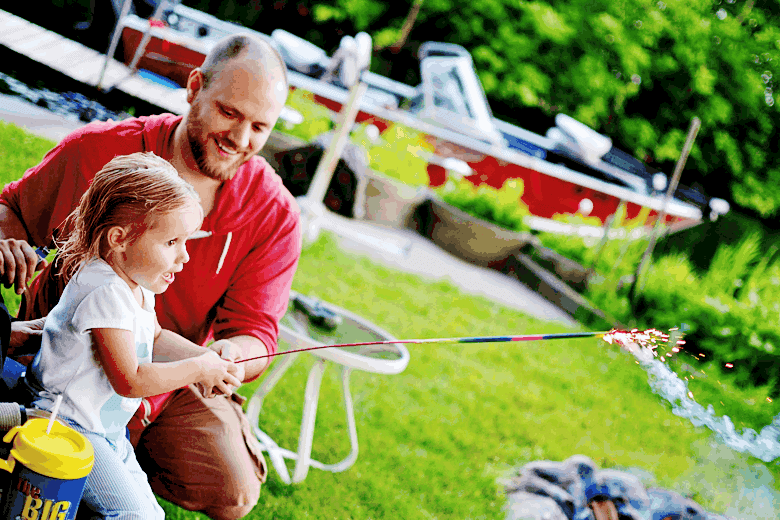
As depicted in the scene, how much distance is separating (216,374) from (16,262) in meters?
0.35

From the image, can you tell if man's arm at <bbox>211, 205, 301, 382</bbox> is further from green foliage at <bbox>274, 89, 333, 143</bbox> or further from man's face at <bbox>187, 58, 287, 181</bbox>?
green foliage at <bbox>274, 89, 333, 143</bbox>

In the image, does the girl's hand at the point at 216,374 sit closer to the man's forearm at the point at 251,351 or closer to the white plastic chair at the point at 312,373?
the man's forearm at the point at 251,351

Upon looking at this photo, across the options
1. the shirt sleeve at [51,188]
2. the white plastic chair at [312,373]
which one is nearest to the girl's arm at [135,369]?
the shirt sleeve at [51,188]

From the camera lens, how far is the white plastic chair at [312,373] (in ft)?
6.43

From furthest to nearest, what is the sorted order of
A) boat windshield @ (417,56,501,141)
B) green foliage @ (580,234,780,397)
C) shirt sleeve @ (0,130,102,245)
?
boat windshield @ (417,56,501,141), green foliage @ (580,234,780,397), shirt sleeve @ (0,130,102,245)

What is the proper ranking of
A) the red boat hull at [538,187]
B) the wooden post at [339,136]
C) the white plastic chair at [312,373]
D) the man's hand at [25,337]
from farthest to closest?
the red boat hull at [538,187] → the wooden post at [339,136] → the white plastic chair at [312,373] → the man's hand at [25,337]

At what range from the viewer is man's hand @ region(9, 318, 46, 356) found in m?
1.02

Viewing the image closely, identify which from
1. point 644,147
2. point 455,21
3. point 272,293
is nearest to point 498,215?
point 644,147

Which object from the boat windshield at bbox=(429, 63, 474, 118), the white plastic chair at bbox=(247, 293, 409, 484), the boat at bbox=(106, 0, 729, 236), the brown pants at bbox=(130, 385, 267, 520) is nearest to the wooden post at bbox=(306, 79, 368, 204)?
the white plastic chair at bbox=(247, 293, 409, 484)

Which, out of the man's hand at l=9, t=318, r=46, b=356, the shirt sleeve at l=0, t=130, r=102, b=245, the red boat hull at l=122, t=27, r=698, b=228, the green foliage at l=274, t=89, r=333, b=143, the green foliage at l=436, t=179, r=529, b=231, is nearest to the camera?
the man's hand at l=9, t=318, r=46, b=356

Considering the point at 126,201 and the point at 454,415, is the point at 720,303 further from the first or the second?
the point at 126,201

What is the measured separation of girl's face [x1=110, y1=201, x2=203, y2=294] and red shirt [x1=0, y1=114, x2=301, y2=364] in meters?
0.32

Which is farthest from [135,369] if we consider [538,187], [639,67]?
[639,67]

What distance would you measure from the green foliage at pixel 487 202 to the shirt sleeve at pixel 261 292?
4.72 m
